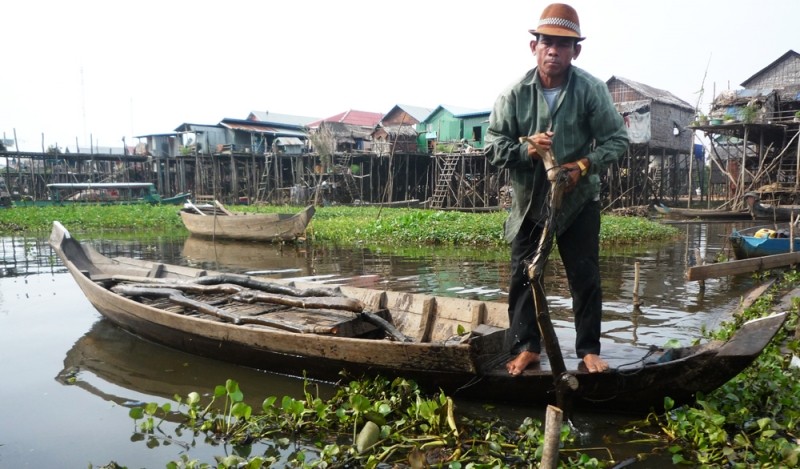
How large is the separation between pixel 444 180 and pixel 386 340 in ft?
69.2

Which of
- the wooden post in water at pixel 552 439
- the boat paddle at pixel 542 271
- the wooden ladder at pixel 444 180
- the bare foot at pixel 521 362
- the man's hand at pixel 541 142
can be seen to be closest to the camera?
the wooden post in water at pixel 552 439

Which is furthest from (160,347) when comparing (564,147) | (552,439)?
(552,439)

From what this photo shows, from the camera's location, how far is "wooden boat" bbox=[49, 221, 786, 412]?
2.84 meters

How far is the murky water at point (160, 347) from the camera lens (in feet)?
11.0

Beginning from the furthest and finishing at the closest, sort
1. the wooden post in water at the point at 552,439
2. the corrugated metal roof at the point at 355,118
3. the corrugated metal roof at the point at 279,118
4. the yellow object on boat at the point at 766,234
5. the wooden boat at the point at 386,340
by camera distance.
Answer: the corrugated metal roof at the point at 355,118 < the corrugated metal roof at the point at 279,118 < the yellow object on boat at the point at 766,234 < the wooden boat at the point at 386,340 < the wooden post in water at the point at 552,439

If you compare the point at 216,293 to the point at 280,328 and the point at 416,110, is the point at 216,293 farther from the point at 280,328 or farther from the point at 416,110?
the point at 416,110

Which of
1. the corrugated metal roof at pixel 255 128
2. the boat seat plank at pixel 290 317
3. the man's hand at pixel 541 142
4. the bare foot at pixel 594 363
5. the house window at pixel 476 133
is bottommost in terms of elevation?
the boat seat plank at pixel 290 317

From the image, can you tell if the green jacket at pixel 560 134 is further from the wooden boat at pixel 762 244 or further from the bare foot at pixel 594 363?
the wooden boat at pixel 762 244

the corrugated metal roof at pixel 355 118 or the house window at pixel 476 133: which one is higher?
the corrugated metal roof at pixel 355 118

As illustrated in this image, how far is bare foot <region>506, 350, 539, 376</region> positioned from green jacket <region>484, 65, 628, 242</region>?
0.72 metres

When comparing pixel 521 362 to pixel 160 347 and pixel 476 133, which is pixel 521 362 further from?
pixel 476 133

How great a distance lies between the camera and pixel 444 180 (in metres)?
24.4

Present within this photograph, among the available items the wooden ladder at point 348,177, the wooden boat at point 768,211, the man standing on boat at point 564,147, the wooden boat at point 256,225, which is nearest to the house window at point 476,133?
the wooden ladder at point 348,177

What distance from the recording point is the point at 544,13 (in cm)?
265
